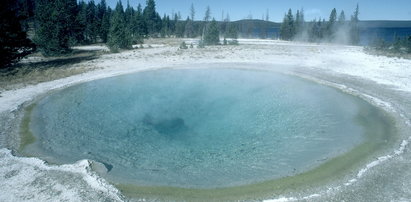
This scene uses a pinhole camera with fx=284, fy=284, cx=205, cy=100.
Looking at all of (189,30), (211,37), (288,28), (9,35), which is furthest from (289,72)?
(189,30)

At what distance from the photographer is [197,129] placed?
1783 centimetres

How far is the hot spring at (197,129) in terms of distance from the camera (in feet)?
42.9

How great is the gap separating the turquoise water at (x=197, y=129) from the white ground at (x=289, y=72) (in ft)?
4.83

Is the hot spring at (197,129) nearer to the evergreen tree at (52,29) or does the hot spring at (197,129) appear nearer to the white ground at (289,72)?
the white ground at (289,72)

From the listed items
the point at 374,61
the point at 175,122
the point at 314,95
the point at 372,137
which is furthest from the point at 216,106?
the point at 374,61

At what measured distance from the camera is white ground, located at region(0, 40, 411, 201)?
10727mm

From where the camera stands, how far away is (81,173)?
12.0 meters

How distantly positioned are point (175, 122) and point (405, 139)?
13452 mm

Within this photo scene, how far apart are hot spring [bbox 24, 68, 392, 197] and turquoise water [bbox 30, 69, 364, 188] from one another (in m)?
0.06

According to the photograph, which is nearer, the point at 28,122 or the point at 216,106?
the point at 28,122

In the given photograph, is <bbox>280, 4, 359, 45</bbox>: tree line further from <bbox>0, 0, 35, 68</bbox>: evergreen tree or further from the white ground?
<bbox>0, 0, 35, 68</bbox>: evergreen tree

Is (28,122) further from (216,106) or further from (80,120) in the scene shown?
(216,106)

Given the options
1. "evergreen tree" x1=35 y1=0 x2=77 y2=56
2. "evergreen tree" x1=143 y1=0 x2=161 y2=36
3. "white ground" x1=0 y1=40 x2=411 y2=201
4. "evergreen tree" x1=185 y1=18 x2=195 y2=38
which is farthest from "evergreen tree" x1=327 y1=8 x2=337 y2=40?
"evergreen tree" x1=35 y1=0 x2=77 y2=56

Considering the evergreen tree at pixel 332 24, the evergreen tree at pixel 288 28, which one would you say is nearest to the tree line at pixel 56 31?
the evergreen tree at pixel 288 28
